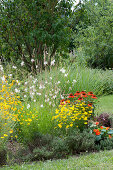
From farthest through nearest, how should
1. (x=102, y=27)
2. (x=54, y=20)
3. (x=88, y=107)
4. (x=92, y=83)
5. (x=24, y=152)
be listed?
1. (x=102, y=27)
2. (x=54, y=20)
3. (x=92, y=83)
4. (x=88, y=107)
5. (x=24, y=152)

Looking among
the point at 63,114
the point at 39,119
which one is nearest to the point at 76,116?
the point at 63,114

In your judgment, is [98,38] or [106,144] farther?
[98,38]

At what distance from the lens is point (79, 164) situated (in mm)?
3709

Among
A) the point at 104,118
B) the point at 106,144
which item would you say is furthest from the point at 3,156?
the point at 104,118

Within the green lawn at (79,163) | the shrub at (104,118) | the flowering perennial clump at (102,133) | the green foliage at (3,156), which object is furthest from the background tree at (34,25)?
the green lawn at (79,163)

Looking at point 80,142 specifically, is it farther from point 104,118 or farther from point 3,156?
point 104,118

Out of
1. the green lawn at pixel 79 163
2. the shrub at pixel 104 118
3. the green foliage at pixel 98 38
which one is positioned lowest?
the shrub at pixel 104 118

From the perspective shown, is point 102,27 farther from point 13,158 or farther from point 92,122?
point 13,158

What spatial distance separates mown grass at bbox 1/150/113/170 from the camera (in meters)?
3.61

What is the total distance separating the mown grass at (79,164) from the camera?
361 centimetres

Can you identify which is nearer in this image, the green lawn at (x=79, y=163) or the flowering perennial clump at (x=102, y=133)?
the green lawn at (x=79, y=163)

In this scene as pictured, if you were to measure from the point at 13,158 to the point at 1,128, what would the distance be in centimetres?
55

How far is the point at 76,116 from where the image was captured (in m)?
4.82

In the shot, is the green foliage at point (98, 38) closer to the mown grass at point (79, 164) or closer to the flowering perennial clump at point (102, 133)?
the flowering perennial clump at point (102, 133)
